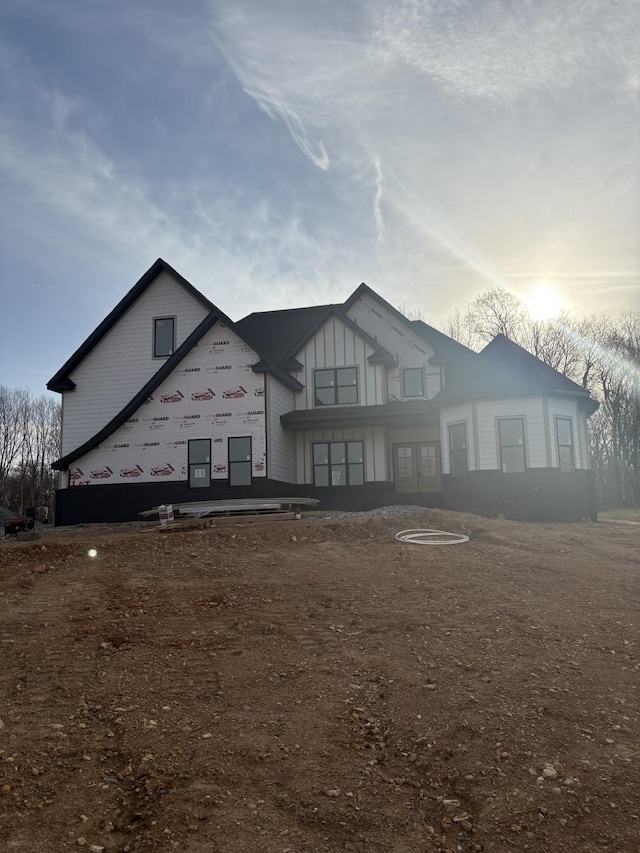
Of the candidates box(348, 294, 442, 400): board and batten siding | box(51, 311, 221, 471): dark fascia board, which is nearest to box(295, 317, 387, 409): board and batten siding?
box(348, 294, 442, 400): board and batten siding

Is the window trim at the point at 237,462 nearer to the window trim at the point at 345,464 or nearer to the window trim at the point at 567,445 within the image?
the window trim at the point at 345,464

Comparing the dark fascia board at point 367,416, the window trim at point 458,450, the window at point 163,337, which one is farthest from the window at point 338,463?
the window at point 163,337

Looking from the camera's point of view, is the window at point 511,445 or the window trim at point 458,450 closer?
the window at point 511,445

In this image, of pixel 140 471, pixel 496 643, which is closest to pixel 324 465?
pixel 140 471

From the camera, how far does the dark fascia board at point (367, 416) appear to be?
23.5 meters

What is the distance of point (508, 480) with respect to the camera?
20484mm

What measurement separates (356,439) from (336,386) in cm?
225

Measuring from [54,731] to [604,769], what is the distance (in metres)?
4.17

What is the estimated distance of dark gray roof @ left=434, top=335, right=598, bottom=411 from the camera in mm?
20672

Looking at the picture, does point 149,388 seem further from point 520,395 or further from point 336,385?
point 520,395

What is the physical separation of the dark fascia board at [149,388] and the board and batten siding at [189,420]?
0.19m

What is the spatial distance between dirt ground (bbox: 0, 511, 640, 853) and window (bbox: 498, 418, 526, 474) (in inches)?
412

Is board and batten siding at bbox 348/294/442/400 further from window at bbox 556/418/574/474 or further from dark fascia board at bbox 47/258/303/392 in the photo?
window at bbox 556/418/574/474

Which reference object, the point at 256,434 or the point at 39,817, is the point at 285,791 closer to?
the point at 39,817
